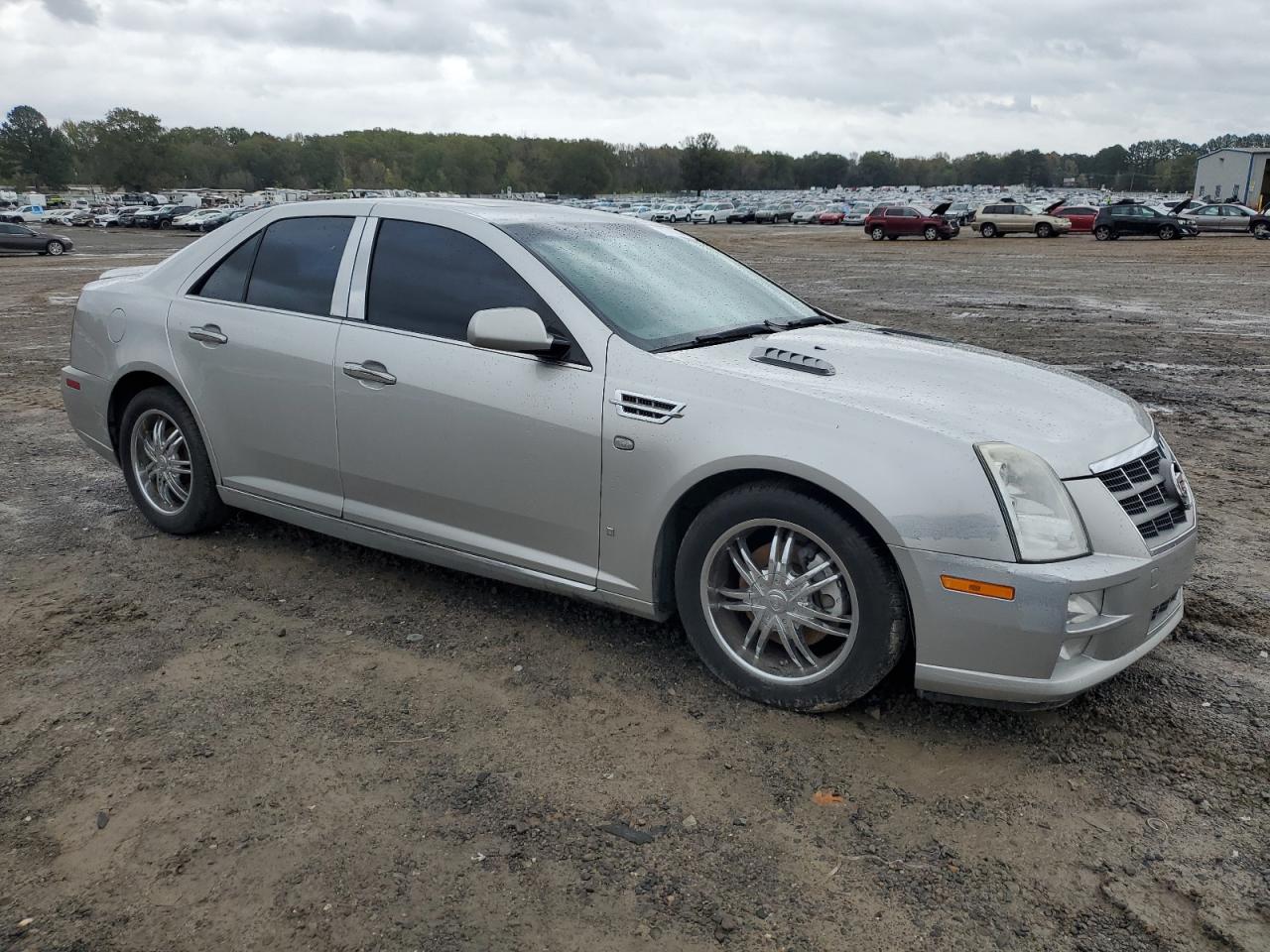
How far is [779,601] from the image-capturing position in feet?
10.9

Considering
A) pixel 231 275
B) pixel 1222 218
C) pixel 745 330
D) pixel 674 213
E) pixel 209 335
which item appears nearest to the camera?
pixel 745 330

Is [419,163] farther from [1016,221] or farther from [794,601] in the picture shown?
[794,601]

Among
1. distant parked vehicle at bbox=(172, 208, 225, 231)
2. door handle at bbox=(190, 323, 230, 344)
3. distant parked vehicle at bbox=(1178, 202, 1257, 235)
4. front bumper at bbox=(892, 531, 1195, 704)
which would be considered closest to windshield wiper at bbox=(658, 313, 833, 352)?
front bumper at bbox=(892, 531, 1195, 704)

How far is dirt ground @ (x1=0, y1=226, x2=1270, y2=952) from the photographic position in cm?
247

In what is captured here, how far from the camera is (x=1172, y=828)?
110 inches

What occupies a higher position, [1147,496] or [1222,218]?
[1222,218]

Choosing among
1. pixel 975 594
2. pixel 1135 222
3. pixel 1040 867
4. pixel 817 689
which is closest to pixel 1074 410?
pixel 975 594

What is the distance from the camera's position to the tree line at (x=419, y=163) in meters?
143

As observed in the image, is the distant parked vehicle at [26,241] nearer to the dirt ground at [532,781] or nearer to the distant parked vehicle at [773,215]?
→ the dirt ground at [532,781]

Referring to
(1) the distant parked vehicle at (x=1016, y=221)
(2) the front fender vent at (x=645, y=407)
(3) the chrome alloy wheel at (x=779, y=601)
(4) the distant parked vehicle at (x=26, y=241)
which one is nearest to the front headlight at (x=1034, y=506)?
(3) the chrome alloy wheel at (x=779, y=601)

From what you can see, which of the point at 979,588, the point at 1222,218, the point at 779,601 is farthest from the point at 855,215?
the point at 979,588

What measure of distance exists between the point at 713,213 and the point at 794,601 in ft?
231

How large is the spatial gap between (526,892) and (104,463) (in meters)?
Answer: 5.43

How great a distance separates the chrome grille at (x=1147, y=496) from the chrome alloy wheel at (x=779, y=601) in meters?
0.89
